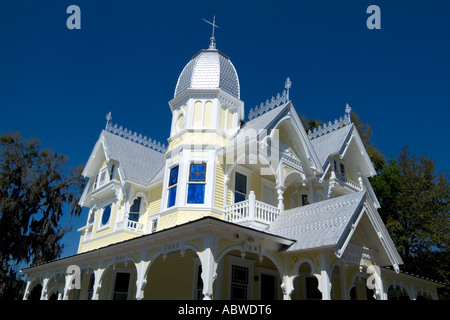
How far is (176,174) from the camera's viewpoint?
55.2 feet

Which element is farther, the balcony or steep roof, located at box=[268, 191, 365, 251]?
the balcony

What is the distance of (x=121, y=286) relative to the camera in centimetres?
1838

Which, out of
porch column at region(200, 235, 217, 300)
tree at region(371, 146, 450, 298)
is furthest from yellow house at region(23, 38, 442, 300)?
tree at region(371, 146, 450, 298)

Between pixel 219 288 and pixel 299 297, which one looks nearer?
pixel 219 288

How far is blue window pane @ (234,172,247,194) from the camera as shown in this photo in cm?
1680

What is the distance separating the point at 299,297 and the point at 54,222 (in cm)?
2481

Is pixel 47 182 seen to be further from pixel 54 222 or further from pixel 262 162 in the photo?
pixel 262 162

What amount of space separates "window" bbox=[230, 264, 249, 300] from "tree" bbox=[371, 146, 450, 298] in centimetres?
1775

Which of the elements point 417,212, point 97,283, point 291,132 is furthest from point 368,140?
point 97,283

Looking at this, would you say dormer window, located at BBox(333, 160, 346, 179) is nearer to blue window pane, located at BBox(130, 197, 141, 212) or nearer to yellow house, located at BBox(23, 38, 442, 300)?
yellow house, located at BBox(23, 38, 442, 300)

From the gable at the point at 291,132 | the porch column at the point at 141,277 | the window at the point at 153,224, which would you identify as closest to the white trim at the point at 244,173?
the gable at the point at 291,132
